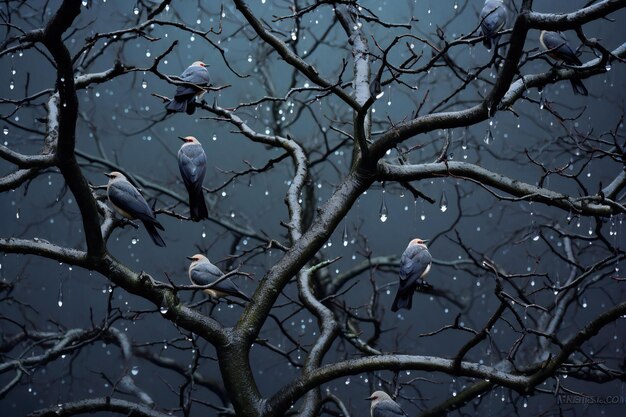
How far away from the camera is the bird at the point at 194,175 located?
297cm

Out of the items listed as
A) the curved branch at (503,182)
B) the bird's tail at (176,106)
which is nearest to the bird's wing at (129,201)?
the bird's tail at (176,106)

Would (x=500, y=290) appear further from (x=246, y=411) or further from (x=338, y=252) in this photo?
(x=338, y=252)

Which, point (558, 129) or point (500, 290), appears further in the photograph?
point (558, 129)

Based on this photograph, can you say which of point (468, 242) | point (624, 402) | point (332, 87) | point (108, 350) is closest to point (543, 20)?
point (332, 87)

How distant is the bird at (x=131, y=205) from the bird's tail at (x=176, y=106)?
37 centimetres

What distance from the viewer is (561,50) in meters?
3.27

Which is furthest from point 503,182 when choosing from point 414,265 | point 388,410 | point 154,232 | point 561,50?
point 154,232

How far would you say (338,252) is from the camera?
19.8 feet

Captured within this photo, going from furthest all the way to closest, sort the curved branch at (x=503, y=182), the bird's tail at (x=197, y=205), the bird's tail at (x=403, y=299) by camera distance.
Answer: the bird's tail at (x=403, y=299)
the bird's tail at (x=197, y=205)
the curved branch at (x=503, y=182)

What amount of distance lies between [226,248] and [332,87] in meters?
3.84

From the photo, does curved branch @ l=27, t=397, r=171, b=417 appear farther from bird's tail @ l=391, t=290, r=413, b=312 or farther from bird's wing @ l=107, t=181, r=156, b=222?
bird's tail @ l=391, t=290, r=413, b=312

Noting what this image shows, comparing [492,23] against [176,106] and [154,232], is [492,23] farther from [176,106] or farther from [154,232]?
[154,232]

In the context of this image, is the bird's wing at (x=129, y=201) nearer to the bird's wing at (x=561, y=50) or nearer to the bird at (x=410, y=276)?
the bird at (x=410, y=276)

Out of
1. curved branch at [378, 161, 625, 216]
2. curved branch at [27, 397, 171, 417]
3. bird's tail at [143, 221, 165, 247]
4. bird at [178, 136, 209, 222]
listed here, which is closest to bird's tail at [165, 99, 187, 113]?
bird at [178, 136, 209, 222]
